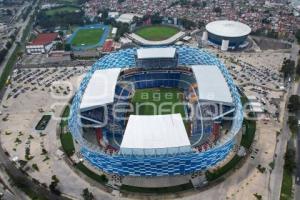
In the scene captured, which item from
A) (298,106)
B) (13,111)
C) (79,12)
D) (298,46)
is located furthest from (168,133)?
(79,12)

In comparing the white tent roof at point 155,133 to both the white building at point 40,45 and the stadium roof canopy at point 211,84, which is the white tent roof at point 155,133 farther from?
the white building at point 40,45

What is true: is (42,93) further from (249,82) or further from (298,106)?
(298,106)

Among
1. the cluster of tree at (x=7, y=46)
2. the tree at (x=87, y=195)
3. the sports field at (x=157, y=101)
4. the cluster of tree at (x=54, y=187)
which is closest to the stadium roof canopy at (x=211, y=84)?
the sports field at (x=157, y=101)

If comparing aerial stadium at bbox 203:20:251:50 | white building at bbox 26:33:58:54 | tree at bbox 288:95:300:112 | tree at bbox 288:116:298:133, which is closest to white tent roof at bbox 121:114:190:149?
tree at bbox 288:116:298:133

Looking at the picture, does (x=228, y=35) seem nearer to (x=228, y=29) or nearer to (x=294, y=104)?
(x=228, y=29)

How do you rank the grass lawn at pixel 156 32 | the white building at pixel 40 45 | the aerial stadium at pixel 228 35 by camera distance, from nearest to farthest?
the aerial stadium at pixel 228 35
the white building at pixel 40 45
the grass lawn at pixel 156 32

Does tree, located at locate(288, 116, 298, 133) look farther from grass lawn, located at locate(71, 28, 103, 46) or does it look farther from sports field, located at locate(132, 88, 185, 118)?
grass lawn, located at locate(71, 28, 103, 46)
